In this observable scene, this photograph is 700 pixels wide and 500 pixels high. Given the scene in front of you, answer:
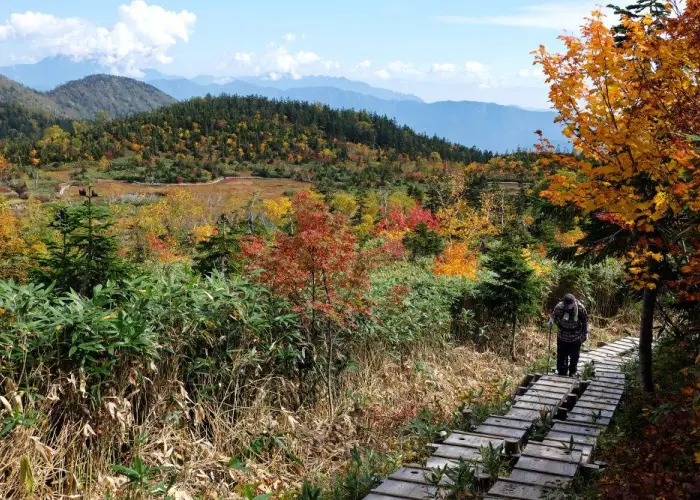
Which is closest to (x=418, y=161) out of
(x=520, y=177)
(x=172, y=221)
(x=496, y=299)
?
(x=520, y=177)

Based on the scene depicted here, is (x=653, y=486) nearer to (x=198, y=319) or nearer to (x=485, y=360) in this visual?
(x=198, y=319)

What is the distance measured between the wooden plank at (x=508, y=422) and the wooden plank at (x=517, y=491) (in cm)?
138

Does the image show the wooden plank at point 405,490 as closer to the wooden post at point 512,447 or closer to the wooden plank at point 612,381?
the wooden post at point 512,447

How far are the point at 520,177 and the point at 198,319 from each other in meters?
46.5

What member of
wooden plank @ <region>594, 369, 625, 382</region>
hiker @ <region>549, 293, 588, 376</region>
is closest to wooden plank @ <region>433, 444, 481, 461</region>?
wooden plank @ <region>594, 369, 625, 382</region>

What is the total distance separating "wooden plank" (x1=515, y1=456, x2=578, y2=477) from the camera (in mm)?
4293

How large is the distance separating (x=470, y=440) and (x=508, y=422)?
69cm

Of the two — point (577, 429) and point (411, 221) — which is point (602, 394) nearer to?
point (577, 429)

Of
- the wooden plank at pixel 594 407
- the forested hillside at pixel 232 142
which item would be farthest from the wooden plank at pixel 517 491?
the forested hillside at pixel 232 142

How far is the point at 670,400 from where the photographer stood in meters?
4.72

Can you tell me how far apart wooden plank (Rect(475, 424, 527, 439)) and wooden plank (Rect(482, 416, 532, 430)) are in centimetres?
7

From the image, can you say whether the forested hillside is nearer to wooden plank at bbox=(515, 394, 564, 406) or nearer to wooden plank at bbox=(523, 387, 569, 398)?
wooden plank at bbox=(523, 387, 569, 398)

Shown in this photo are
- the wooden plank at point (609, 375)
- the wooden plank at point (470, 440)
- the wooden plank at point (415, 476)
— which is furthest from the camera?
the wooden plank at point (609, 375)

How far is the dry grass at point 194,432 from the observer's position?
14.5 feet
